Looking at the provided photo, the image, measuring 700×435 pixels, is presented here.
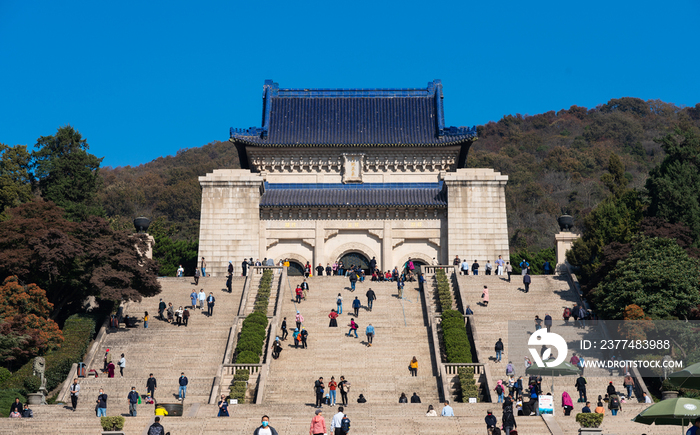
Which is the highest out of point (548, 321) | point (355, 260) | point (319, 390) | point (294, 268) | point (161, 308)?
point (355, 260)

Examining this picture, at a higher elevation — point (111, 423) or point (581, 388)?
point (581, 388)

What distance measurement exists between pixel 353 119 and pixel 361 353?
84.6ft

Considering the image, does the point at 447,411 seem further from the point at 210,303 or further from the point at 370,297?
the point at 210,303

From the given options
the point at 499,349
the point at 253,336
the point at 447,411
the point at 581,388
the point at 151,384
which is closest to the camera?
the point at 447,411

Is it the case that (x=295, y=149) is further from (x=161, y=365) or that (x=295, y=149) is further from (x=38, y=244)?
(x=161, y=365)

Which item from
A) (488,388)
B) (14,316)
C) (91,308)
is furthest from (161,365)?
(488,388)

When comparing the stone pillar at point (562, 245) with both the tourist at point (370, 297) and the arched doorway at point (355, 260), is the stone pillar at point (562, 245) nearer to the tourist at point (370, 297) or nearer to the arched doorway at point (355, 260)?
the arched doorway at point (355, 260)

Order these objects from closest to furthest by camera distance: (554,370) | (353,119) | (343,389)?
(554,370) → (343,389) → (353,119)

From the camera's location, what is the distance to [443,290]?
134 feet

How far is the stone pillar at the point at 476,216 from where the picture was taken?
51.2 metres

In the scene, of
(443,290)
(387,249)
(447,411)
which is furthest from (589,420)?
(387,249)

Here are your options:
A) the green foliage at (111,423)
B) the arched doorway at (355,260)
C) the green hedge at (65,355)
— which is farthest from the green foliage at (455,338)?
the arched doorway at (355,260)

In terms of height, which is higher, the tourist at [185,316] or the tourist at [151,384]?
the tourist at [185,316]

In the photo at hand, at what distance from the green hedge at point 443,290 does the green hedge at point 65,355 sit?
1526cm
